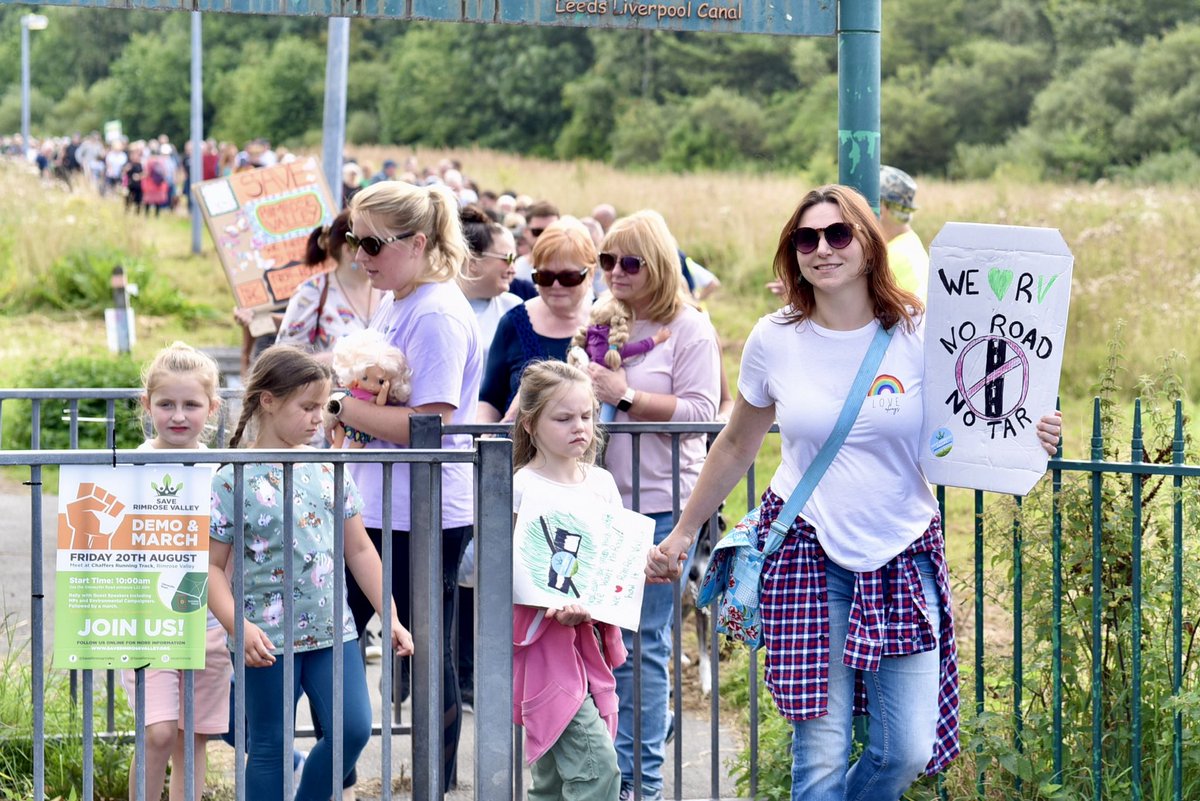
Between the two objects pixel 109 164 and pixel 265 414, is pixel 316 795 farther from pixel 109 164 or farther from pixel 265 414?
pixel 109 164

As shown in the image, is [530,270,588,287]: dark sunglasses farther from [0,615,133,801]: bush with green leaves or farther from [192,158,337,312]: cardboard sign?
[192,158,337,312]: cardboard sign

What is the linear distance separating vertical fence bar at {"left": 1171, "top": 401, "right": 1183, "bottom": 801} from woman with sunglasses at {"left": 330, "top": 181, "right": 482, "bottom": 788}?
1.93 metres

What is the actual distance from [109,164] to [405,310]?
35819 millimetres

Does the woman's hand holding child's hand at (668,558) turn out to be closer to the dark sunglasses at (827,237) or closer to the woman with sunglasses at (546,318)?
the dark sunglasses at (827,237)

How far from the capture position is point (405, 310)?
4738 millimetres

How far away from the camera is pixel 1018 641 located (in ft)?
14.2

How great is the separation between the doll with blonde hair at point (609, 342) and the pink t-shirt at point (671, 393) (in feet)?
0.09

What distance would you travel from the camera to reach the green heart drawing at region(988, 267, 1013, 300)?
3.87 meters

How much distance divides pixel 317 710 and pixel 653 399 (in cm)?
142

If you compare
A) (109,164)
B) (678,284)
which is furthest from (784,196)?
(678,284)

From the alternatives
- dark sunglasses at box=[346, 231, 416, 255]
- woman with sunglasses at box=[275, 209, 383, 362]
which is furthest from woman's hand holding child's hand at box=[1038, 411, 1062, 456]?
woman with sunglasses at box=[275, 209, 383, 362]

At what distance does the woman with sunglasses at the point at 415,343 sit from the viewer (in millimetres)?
4656

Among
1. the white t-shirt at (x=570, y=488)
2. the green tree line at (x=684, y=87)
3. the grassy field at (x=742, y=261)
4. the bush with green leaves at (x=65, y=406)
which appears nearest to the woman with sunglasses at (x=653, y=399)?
the white t-shirt at (x=570, y=488)

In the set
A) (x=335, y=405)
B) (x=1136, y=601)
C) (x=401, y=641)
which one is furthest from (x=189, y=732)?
(x=1136, y=601)
